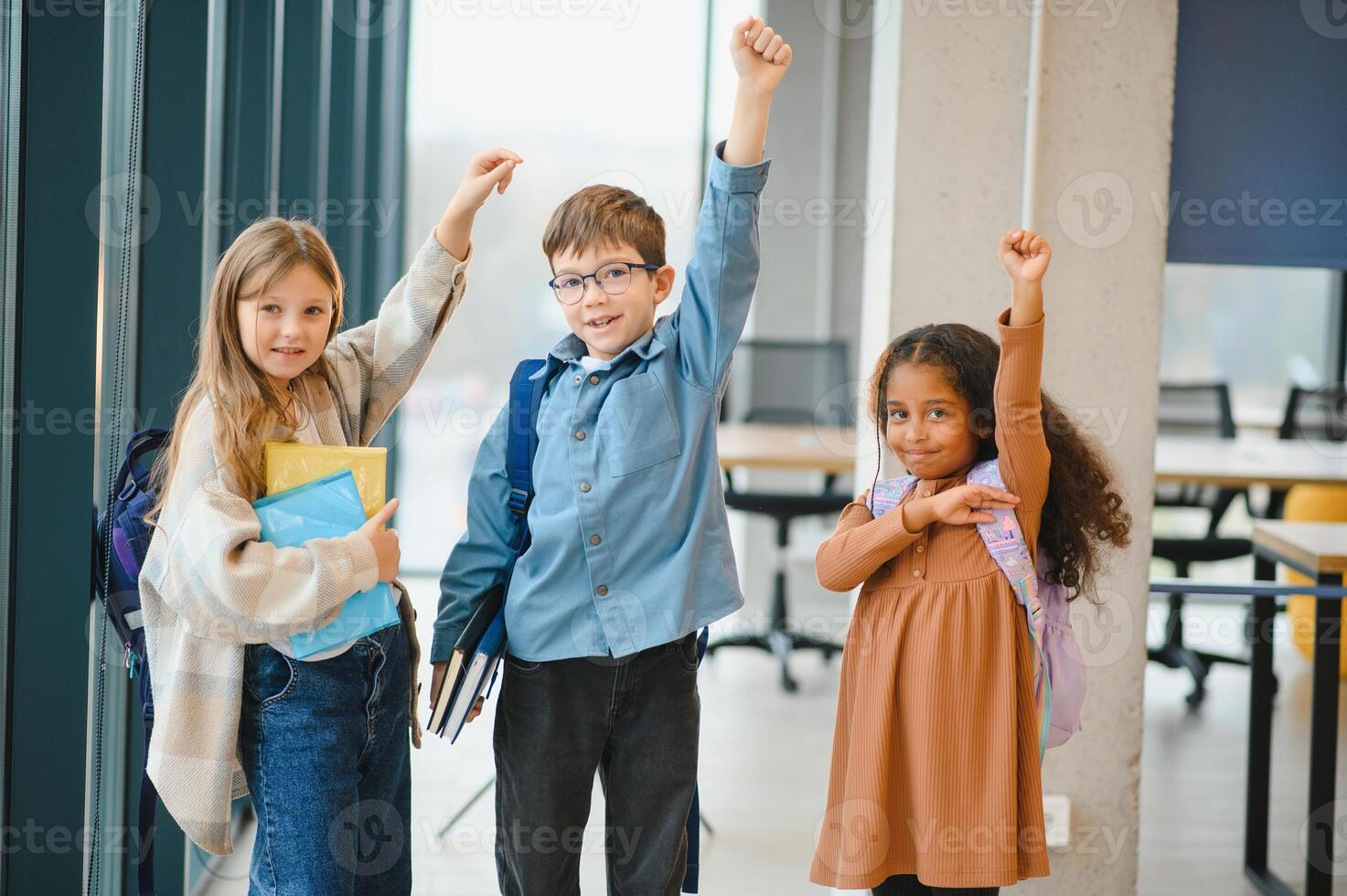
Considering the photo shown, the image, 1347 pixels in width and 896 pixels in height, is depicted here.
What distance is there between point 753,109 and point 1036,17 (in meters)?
0.95

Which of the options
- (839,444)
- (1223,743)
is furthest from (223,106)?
(1223,743)

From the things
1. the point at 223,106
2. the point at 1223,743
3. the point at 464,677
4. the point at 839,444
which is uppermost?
the point at 223,106

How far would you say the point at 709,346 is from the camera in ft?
5.07

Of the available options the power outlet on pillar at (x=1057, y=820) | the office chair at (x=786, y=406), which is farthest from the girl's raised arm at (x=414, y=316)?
the office chair at (x=786, y=406)

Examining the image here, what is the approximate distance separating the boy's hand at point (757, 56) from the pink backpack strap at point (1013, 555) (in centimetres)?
61

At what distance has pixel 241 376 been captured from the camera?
4.75 ft

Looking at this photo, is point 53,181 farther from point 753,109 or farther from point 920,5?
point 920,5

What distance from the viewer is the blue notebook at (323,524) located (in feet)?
4.57

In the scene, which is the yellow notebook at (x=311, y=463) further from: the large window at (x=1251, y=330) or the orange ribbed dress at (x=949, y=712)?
the large window at (x=1251, y=330)

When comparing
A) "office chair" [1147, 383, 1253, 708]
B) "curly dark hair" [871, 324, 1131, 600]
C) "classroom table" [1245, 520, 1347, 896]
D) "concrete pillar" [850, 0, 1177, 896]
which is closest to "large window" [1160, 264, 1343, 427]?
"office chair" [1147, 383, 1253, 708]

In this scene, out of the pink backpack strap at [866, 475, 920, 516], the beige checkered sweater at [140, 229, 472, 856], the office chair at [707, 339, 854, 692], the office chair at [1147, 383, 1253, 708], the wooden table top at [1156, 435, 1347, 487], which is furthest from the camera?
the office chair at [707, 339, 854, 692]

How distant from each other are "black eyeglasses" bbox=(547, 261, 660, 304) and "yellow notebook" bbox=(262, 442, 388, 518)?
34 centimetres

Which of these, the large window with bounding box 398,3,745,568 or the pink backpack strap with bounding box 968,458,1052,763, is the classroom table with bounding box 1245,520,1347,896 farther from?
the large window with bounding box 398,3,745,568

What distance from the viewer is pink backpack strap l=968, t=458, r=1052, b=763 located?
1.54m
